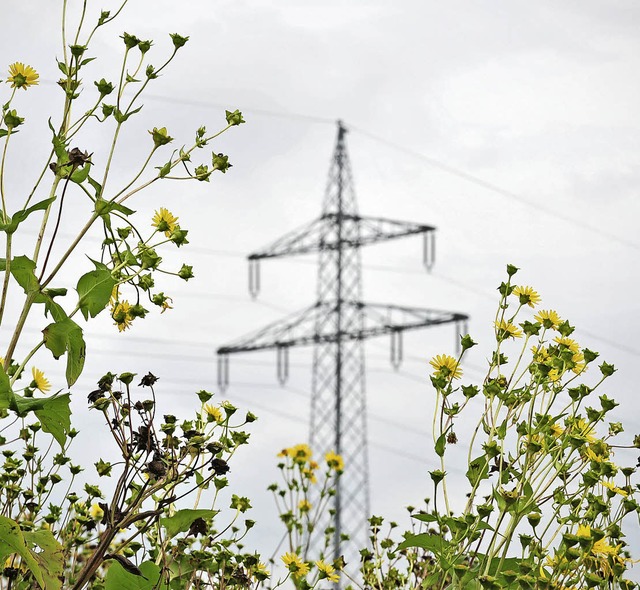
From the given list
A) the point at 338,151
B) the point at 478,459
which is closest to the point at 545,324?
the point at 478,459

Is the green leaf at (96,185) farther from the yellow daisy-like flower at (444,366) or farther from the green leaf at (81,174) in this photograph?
the yellow daisy-like flower at (444,366)

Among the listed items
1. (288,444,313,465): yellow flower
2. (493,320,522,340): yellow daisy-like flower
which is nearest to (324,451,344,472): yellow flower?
(288,444,313,465): yellow flower

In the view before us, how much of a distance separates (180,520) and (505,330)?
0.86 m

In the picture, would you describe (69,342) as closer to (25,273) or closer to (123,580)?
(25,273)

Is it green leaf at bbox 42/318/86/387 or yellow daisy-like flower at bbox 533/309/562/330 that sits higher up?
yellow daisy-like flower at bbox 533/309/562/330

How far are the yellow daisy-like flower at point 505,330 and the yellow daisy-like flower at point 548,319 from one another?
0.21ft

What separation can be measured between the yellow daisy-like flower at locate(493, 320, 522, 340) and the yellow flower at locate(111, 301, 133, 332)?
83 centimetres

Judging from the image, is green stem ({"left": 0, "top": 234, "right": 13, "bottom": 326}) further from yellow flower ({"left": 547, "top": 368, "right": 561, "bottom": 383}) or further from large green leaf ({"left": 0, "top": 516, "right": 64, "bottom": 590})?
yellow flower ({"left": 547, "top": 368, "right": 561, "bottom": 383})

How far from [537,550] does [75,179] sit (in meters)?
1.16

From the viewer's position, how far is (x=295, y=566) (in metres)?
2.31

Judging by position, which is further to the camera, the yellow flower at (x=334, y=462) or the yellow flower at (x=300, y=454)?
the yellow flower at (x=334, y=462)

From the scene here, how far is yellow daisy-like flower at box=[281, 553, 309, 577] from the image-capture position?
2312mm

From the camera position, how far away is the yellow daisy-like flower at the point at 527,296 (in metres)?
2.44

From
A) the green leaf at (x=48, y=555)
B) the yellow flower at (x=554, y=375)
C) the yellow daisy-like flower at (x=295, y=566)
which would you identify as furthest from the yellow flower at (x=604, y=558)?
the green leaf at (x=48, y=555)
